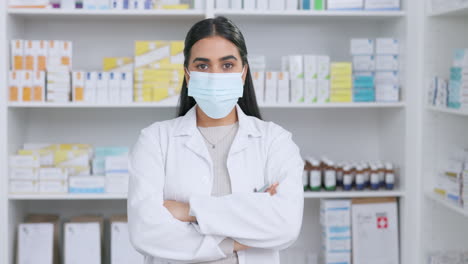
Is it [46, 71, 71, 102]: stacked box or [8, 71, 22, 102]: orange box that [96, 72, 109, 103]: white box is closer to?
[46, 71, 71, 102]: stacked box

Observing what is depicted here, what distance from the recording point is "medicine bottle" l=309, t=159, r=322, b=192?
339 centimetres

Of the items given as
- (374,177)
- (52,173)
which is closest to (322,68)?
(374,177)

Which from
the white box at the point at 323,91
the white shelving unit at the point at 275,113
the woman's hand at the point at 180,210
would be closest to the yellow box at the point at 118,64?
the white shelving unit at the point at 275,113

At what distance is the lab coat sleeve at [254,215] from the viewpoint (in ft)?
5.41

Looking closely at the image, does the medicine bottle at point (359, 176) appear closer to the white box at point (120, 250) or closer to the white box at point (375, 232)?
the white box at point (375, 232)

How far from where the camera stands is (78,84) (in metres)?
3.25

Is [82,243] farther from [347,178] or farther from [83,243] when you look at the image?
[347,178]

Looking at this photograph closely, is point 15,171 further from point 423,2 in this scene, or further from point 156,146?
point 423,2

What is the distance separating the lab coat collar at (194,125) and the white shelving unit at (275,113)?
143cm

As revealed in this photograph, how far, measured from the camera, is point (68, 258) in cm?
334

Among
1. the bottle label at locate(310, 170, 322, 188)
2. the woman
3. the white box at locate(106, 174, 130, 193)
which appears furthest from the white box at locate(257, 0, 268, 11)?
the woman

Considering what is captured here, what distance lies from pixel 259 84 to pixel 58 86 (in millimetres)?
1077

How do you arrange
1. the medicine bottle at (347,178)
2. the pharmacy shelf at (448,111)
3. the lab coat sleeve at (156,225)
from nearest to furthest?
1. the lab coat sleeve at (156,225)
2. the pharmacy shelf at (448,111)
3. the medicine bottle at (347,178)

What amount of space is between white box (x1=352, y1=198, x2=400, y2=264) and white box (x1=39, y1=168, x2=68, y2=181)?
1628 millimetres
